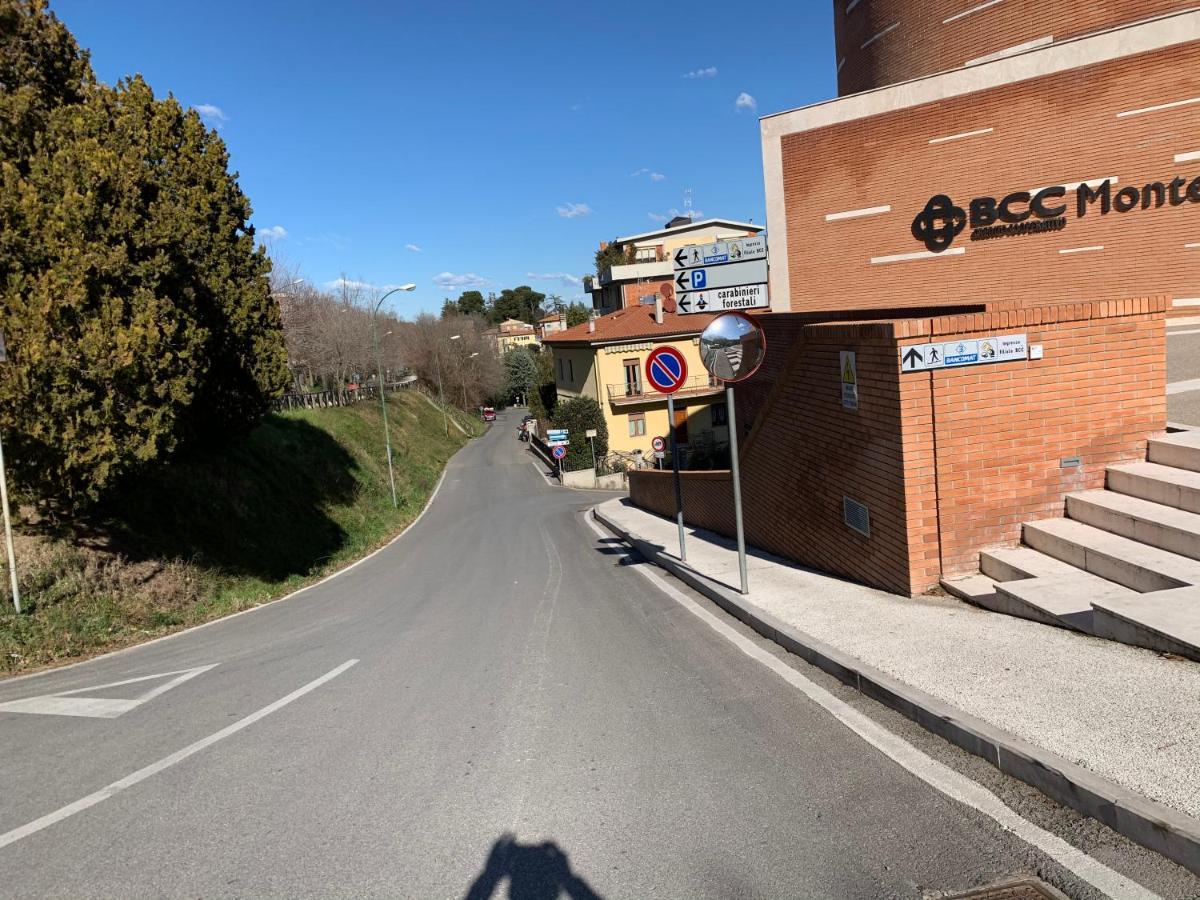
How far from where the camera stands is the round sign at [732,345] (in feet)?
25.1

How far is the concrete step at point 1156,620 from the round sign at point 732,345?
3.69 m

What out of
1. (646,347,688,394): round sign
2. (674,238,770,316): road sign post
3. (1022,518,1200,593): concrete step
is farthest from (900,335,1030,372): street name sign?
(646,347,688,394): round sign

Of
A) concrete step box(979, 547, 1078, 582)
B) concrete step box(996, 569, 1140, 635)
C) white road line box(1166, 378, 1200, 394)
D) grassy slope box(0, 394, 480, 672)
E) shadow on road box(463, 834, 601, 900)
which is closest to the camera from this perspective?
shadow on road box(463, 834, 601, 900)

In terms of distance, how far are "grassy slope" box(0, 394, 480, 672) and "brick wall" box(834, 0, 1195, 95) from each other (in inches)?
886

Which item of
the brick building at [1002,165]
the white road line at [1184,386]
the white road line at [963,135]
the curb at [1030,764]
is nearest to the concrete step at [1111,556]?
the curb at [1030,764]

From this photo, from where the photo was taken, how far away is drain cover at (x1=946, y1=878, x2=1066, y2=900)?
9.19ft

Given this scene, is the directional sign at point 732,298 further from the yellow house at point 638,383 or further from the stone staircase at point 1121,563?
the yellow house at point 638,383

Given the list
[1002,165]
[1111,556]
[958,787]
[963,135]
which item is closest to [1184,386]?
[1111,556]

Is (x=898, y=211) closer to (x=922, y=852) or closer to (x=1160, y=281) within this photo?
(x=1160, y=281)

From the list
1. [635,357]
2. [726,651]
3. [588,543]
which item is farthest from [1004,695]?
[635,357]

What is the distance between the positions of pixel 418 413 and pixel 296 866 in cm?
6226

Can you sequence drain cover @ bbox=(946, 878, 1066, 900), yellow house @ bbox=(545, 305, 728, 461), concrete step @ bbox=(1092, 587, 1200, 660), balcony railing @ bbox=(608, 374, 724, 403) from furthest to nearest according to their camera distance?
balcony railing @ bbox=(608, 374, 724, 403) < yellow house @ bbox=(545, 305, 728, 461) < concrete step @ bbox=(1092, 587, 1200, 660) < drain cover @ bbox=(946, 878, 1066, 900)

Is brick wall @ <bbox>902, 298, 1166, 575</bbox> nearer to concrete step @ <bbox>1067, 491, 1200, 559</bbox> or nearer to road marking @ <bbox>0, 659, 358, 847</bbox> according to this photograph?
concrete step @ <bbox>1067, 491, 1200, 559</bbox>

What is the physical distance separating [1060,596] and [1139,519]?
0.98 metres
